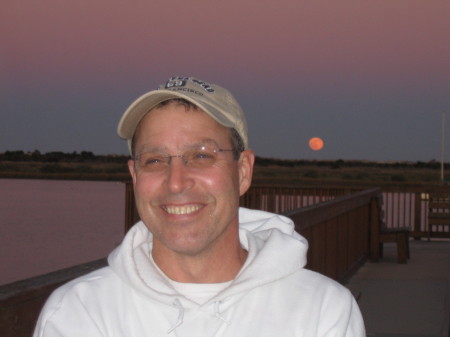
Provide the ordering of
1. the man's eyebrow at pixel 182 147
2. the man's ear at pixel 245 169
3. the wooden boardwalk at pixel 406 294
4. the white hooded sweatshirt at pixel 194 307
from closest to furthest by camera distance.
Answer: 1. the white hooded sweatshirt at pixel 194 307
2. the man's eyebrow at pixel 182 147
3. the man's ear at pixel 245 169
4. the wooden boardwalk at pixel 406 294

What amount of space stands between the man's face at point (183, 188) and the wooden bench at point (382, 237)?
862 centimetres

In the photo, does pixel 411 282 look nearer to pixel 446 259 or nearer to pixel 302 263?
pixel 446 259

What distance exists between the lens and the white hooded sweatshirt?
2.12m

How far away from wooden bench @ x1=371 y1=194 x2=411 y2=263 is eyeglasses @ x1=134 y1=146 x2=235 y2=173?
8.63m

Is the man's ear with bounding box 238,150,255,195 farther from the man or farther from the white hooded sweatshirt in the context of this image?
the white hooded sweatshirt

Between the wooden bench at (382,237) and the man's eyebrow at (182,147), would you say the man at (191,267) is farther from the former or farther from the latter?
the wooden bench at (382,237)

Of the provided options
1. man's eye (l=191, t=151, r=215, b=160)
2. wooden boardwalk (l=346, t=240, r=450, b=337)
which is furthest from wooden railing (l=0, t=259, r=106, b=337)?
wooden boardwalk (l=346, t=240, r=450, b=337)

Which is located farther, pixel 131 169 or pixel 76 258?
pixel 76 258

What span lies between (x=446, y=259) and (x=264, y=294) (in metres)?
9.47

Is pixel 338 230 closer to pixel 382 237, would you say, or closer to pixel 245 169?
pixel 382 237

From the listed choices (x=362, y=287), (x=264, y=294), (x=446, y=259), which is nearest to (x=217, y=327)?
(x=264, y=294)

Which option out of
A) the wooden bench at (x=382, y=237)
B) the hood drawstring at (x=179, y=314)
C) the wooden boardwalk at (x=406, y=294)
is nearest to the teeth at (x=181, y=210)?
the hood drawstring at (x=179, y=314)

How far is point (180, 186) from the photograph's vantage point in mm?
2211

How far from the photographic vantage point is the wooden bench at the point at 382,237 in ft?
34.9
